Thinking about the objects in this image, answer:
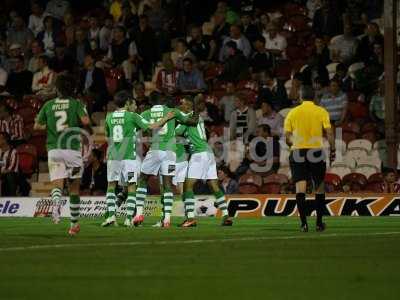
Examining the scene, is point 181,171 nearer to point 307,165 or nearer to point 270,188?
point 307,165

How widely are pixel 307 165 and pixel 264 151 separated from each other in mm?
8753

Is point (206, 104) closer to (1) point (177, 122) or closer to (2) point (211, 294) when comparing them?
(1) point (177, 122)

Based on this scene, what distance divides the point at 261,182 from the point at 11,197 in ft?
18.7

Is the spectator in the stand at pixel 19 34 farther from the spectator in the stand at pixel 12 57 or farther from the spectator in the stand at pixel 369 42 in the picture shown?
the spectator in the stand at pixel 369 42

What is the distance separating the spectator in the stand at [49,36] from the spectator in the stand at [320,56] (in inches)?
307

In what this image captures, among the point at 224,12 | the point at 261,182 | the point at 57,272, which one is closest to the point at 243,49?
the point at 224,12

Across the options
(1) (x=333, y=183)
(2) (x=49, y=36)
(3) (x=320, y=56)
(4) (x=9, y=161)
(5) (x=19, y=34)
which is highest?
(5) (x=19, y=34)

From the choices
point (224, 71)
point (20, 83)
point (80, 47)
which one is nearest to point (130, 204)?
point (224, 71)

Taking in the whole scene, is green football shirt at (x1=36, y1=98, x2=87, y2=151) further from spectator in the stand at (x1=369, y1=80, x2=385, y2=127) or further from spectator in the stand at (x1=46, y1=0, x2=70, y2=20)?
spectator in the stand at (x1=46, y1=0, x2=70, y2=20)

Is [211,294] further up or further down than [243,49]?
further down

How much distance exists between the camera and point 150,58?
29.3 m

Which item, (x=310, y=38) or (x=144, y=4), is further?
(x=144, y=4)

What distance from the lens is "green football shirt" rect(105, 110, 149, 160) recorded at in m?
19.1

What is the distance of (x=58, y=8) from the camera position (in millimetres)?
31859
